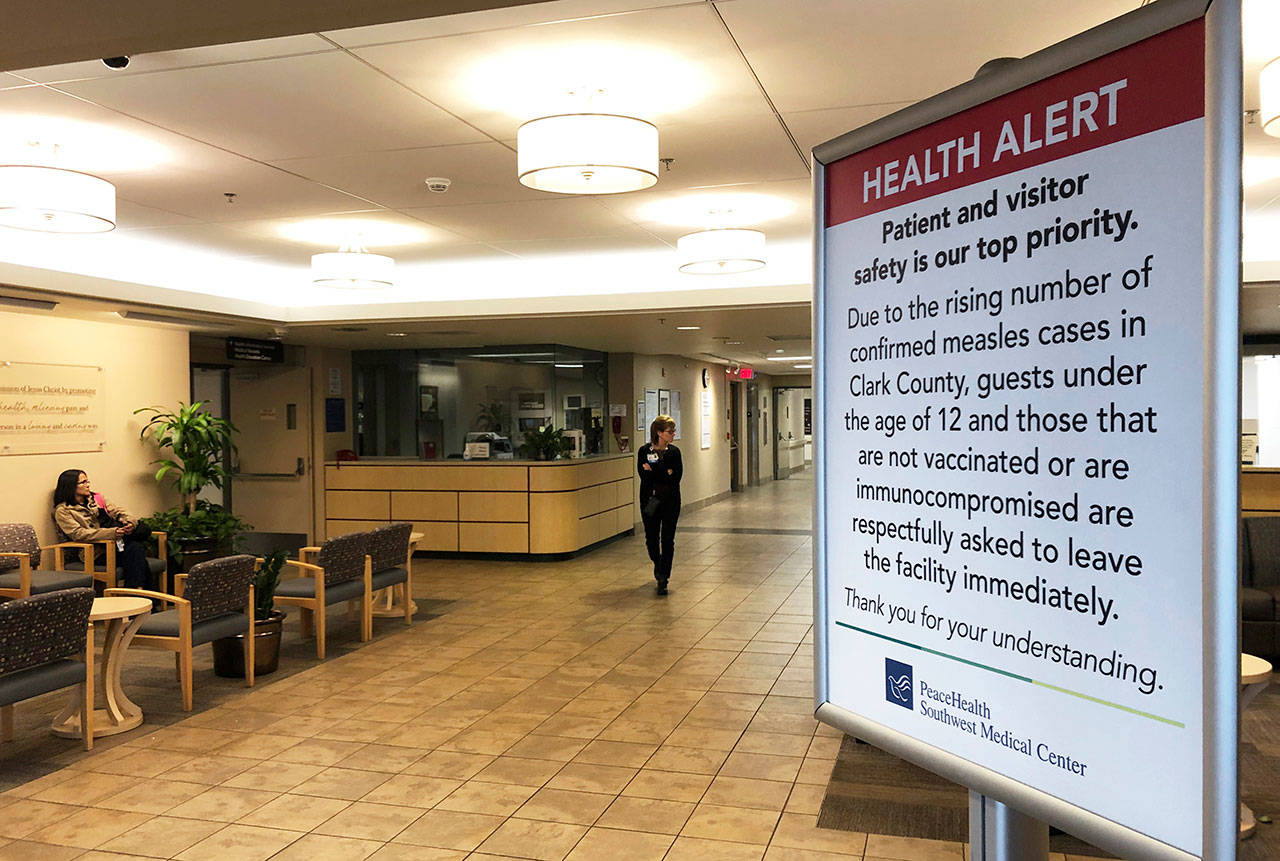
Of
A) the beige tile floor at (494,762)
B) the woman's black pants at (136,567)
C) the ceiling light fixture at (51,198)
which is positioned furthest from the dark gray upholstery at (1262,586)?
the woman's black pants at (136,567)

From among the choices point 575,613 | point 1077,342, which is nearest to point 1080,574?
point 1077,342

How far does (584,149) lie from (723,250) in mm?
2747

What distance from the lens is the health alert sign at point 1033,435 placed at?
101 centimetres

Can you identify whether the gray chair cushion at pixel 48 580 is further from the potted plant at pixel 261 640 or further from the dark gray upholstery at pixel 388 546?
the dark gray upholstery at pixel 388 546

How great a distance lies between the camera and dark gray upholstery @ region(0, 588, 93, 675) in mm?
4723

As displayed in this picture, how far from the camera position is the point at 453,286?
10406 mm

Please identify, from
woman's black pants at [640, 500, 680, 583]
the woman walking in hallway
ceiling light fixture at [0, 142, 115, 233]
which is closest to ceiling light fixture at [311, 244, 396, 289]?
ceiling light fixture at [0, 142, 115, 233]

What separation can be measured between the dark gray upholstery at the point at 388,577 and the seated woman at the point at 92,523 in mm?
2462

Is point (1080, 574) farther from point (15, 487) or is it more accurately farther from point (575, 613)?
point (15, 487)

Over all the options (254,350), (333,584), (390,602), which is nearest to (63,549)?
(390,602)

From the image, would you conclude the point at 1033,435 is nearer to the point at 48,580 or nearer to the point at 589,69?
the point at 589,69

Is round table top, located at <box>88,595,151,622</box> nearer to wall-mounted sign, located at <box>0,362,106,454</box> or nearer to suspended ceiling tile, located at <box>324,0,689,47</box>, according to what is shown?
suspended ceiling tile, located at <box>324,0,689,47</box>

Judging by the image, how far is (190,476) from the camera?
10008mm

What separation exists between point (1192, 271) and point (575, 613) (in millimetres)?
7997
